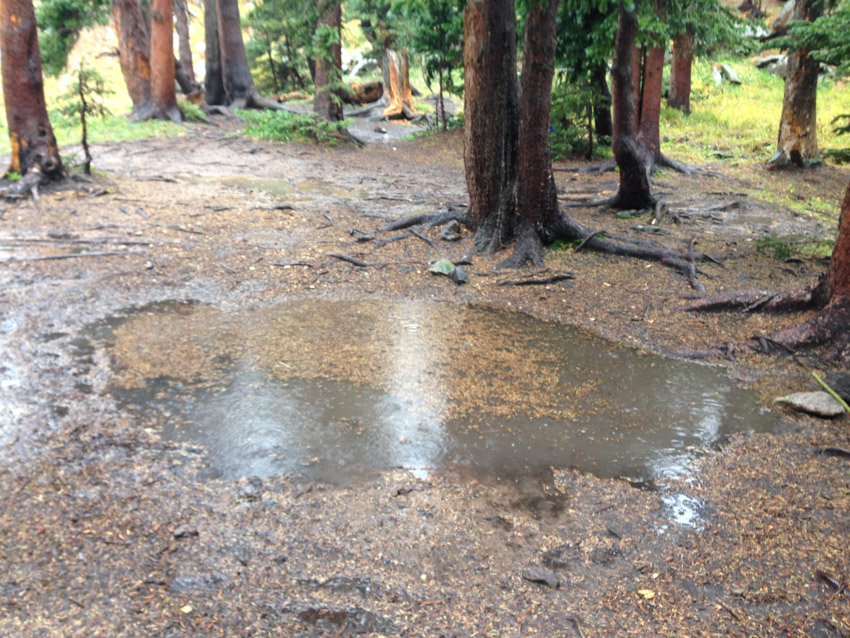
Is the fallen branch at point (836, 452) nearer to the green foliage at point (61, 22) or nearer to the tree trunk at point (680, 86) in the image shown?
the tree trunk at point (680, 86)

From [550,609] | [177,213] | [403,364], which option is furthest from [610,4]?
[550,609]

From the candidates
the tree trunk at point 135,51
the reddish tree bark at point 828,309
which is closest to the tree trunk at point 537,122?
the reddish tree bark at point 828,309

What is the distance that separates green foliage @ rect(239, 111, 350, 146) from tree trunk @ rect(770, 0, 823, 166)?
39.7 ft

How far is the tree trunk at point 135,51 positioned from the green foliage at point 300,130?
3.50m

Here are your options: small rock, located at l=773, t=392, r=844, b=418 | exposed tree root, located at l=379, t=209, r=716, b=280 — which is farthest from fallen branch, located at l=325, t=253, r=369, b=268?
small rock, located at l=773, t=392, r=844, b=418

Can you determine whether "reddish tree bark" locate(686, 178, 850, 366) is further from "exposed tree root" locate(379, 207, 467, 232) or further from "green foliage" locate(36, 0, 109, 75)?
"green foliage" locate(36, 0, 109, 75)

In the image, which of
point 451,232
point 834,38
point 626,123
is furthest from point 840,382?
point 834,38

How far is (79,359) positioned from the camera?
5.63 metres

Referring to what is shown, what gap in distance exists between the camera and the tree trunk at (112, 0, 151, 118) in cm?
1891

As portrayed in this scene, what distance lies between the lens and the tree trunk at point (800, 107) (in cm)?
1516

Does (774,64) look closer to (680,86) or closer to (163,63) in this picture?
(680,86)

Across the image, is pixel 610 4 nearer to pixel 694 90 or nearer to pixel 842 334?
pixel 842 334

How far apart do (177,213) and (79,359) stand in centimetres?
549

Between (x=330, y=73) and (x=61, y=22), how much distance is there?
9857 mm
